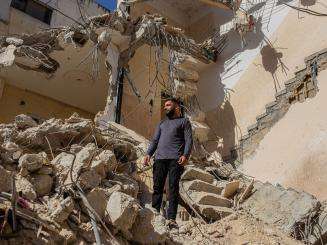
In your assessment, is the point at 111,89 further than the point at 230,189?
Yes

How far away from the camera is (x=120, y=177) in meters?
5.86

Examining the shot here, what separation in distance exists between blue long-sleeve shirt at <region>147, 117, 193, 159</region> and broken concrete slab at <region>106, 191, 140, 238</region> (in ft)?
4.68

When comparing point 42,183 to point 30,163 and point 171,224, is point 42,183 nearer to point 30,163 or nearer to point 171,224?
point 30,163

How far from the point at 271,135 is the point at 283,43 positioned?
279 centimetres

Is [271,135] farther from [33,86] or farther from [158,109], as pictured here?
[33,86]

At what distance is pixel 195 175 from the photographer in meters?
7.20

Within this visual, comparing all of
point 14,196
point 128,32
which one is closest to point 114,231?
point 14,196

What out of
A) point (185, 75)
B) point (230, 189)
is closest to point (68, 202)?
point (230, 189)

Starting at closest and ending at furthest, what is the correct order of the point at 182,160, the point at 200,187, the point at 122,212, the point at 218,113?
the point at 122,212 < the point at 182,160 < the point at 200,187 < the point at 218,113

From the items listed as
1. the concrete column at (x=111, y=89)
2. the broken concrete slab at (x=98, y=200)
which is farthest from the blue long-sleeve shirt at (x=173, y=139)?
the concrete column at (x=111, y=89)

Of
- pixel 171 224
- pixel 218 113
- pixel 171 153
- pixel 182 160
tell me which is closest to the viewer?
pixel 171 224

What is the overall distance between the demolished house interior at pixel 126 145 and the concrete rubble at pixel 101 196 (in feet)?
0.05

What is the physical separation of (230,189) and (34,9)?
40.3ft

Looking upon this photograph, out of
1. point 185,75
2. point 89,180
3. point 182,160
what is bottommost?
point 89,180
